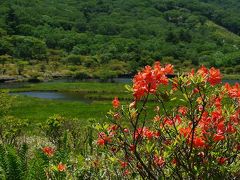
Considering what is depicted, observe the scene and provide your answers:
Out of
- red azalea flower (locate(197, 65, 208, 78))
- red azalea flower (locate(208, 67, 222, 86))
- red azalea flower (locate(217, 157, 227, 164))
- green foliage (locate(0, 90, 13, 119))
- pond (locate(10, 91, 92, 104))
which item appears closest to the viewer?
red azalea flower (locate(197, 65, 208, 78))

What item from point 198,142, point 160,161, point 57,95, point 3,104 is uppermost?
point 198,142

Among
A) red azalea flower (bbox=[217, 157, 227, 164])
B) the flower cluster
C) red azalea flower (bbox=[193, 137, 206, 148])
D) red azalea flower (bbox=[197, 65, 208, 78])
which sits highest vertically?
red azalea flower (bbox=[197, 65, 208, 78])

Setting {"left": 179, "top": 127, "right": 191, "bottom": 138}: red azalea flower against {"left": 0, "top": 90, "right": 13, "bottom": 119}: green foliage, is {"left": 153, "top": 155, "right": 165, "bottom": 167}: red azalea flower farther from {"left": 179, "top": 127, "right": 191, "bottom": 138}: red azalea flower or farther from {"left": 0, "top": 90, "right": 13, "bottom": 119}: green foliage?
{"left": 0, "top": 90, "right": 13, "bottom": 119}: green foliage

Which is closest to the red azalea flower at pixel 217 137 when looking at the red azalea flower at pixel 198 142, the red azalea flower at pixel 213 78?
the red azalea flower at pixel 198 142

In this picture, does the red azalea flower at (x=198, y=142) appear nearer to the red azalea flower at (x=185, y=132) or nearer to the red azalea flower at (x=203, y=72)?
the red azalea flower at (x=185, y=132)

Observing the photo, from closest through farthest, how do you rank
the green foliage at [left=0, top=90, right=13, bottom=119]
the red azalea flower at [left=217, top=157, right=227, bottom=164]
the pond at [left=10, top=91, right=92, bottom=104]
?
the red azalea flower at [left=217, top=157, right=227, bottom=164], the green foliage at [left=0, top=90, right=13, bottom=119], the pond at [left=10, top=91, right=92, bottom=104]

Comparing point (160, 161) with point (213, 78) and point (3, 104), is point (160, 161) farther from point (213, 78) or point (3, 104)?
point (3, 104)

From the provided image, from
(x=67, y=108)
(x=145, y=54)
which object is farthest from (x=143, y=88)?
(x=145, y=54)

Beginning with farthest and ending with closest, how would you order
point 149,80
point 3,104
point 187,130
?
1. point 3,104
2. point 187,130
3. point 149,80

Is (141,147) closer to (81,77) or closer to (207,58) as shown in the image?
(81,77)

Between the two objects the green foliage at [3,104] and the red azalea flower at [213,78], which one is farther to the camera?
the green foliage at [3,104]

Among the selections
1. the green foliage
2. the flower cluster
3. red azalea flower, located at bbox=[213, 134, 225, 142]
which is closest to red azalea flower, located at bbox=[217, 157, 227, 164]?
red azalea flower, located at bbox=[213, 134, 225, 142]

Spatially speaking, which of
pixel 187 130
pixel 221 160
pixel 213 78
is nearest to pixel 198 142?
pixel 187 130

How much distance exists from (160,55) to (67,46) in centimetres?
3970
